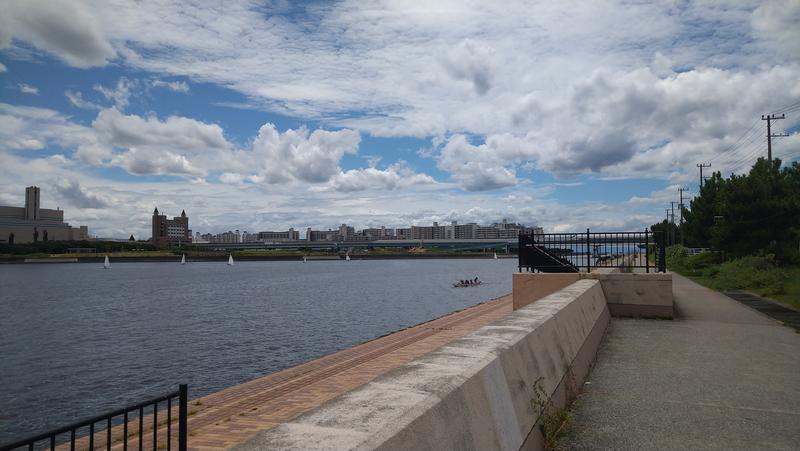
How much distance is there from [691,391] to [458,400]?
4637 millimetres

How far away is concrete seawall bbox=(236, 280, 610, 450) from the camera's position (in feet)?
9.07

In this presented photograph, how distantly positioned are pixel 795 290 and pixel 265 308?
32.2 metres

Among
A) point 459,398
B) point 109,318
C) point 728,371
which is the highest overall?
point 459,398

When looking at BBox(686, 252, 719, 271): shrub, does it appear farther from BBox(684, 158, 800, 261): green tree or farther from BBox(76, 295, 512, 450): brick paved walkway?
BBox(76, 295, 512, 450): brick paved walkway

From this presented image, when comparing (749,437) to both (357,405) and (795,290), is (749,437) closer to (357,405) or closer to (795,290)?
(357,405)

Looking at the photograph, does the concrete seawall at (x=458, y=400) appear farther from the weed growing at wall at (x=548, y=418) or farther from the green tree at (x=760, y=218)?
the green tree at (x=760, y=218)

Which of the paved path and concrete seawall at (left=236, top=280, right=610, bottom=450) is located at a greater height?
concrete seawall at (left=236, top=280, right=610, bottom=450)

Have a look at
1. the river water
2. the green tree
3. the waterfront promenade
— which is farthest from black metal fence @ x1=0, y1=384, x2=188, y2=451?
the green tree

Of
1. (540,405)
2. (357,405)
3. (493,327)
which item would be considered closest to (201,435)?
(493,327)

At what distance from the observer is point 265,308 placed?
41.5 m

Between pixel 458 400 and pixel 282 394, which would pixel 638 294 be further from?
pixel 458 400

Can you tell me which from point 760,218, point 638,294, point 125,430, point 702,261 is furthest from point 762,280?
point 125,430

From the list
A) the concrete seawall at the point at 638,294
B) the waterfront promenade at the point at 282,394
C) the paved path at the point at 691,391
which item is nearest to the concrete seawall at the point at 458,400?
the paved path at the point at 691,391

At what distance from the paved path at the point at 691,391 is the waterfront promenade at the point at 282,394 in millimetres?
2673
